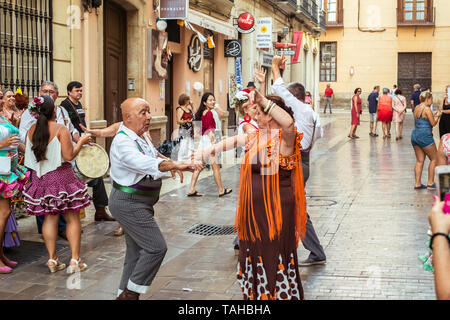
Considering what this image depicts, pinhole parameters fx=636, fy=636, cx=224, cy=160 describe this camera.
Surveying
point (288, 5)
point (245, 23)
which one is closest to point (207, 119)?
point (245, 23)

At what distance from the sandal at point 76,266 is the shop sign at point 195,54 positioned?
1161 centimetres

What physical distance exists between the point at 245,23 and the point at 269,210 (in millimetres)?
17605

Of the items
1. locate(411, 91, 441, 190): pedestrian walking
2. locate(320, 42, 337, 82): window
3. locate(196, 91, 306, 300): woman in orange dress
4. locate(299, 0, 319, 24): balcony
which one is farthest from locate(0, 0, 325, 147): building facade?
locate(320, 42, 337, 82): window

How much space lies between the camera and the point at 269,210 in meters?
4.46

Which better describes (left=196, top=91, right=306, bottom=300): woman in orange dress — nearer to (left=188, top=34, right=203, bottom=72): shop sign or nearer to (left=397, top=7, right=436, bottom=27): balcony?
(left=188, top=34, right=203, bottom=72): shop sign

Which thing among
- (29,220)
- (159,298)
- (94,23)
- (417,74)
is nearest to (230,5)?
(94,23)

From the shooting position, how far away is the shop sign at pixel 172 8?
1452 cm

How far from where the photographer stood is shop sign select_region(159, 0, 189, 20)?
14.5 m

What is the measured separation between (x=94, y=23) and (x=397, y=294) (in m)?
8.37

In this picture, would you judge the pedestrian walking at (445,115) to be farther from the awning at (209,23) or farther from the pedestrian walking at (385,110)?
the pedestrian walking at (385,110)

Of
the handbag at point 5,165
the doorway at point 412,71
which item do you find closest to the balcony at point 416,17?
the doorway at point 412,71

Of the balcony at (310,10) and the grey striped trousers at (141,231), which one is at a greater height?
the balcony at (310,10)

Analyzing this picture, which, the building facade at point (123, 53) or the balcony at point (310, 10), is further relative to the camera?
the balcony at point (310, 10)

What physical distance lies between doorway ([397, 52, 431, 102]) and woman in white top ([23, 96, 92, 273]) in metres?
38.8
